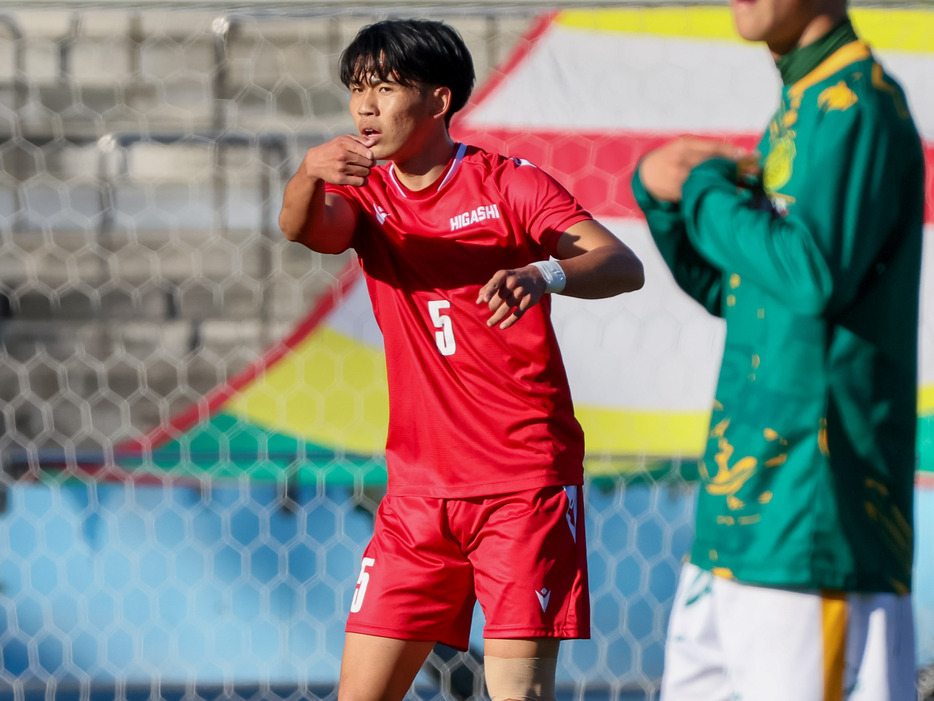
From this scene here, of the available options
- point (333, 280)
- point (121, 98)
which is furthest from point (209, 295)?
point (121, 98)

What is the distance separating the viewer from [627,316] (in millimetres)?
1895

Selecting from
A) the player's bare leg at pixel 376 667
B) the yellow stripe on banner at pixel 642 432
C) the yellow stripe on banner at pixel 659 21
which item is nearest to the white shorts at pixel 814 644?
the player's bare leg at pixel 376 667

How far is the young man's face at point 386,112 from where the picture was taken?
123 cm

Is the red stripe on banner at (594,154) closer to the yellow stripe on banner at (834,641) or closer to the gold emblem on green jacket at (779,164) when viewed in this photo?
the gold emblem on green jacket at (779,164)

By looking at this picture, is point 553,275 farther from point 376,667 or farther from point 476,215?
point 376,667

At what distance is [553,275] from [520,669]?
1.56ft

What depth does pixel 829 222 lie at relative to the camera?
0.73 metres

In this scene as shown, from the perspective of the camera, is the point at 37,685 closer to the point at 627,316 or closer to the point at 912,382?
the point at 627,316

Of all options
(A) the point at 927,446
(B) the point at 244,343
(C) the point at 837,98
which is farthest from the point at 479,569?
(A) the point at 927,446

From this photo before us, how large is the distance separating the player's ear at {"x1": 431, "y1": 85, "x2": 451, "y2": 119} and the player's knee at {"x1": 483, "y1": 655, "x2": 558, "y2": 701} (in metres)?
0.69

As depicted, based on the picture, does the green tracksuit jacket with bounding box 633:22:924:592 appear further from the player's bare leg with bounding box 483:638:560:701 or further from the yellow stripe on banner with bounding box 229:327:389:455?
the yellow stripe on banner with bounding box 229:327:389:455

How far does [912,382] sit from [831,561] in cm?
17

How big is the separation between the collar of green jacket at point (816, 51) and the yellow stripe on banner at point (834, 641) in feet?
1.39

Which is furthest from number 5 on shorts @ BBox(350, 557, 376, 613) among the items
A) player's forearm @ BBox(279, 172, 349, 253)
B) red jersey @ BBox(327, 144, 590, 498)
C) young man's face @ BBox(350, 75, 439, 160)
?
young man's face @ BBox(350, 75, 439, 160)
